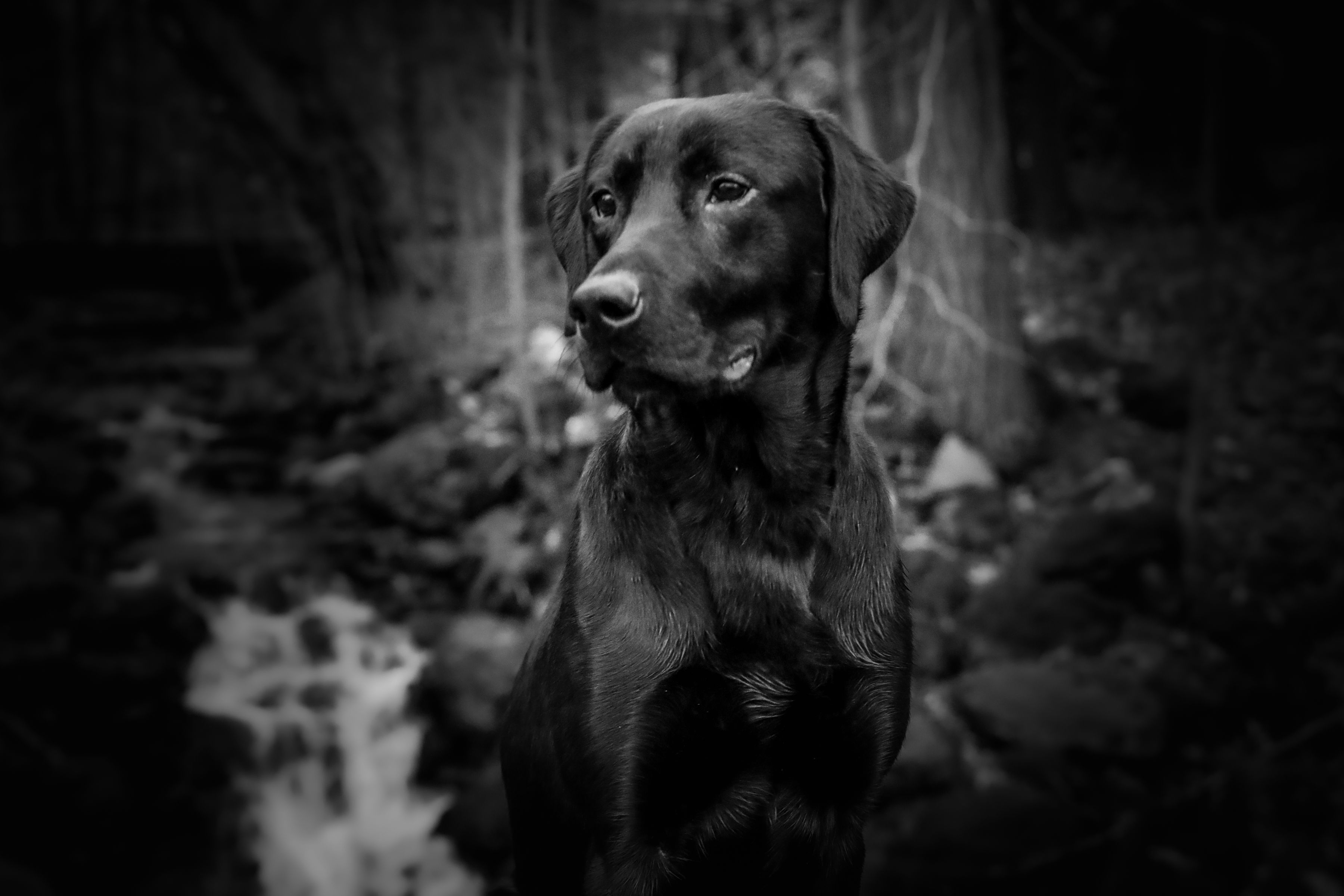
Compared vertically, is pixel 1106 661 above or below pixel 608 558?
below

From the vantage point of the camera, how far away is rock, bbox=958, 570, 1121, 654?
16.3 ft

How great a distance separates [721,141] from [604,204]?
0.94ft

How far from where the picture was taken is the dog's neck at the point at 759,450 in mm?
1819

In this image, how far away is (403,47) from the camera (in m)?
9.32

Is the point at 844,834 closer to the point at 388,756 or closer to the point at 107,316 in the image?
the point at 388,756

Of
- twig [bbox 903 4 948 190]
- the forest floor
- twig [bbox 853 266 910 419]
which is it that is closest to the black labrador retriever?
the forest floor

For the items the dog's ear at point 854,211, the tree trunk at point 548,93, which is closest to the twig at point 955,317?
the tree trunk at point 548,93

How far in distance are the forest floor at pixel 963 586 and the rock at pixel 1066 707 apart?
0.05 ft

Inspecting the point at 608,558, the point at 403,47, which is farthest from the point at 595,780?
the point at 403,47

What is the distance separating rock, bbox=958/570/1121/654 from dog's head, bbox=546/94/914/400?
141 inches

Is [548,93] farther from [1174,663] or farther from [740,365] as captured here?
[740,365]

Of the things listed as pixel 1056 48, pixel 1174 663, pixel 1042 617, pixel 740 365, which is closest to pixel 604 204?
pixel 740 365

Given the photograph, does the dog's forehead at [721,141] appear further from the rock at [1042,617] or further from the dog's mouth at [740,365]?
the rock at [1042,617]

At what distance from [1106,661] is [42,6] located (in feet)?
36.1
